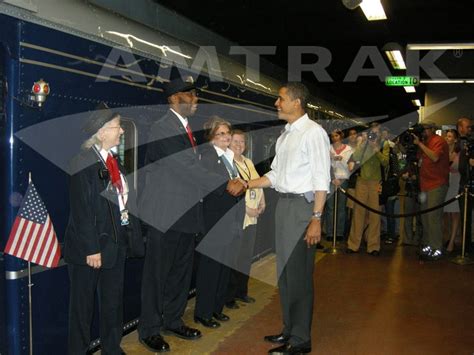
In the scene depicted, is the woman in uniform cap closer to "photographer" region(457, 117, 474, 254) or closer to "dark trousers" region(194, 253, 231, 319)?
"dark trousers" region(194, 253, 231, 319)

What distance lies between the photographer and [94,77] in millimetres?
4074

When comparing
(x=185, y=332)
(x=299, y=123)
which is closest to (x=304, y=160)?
(x=299, y=123)

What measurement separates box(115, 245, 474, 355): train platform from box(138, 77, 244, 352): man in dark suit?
17.1 inches

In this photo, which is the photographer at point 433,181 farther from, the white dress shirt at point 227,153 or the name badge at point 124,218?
the name badge at point 124,218

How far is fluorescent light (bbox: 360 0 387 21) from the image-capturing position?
305 inches

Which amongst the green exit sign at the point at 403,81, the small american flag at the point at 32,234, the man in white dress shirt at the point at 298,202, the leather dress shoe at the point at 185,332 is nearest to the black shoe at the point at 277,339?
the man in white dress shirt at the point at 298,202

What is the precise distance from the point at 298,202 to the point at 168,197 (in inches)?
43.7

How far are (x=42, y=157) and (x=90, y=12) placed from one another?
1.30 m

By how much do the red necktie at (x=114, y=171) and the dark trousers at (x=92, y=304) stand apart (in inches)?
18.4

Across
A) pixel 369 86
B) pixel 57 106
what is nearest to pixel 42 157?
pixel 57 106

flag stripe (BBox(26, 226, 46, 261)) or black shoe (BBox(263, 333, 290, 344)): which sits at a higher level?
flag stripe (BBox(26, 226, 46, 261))

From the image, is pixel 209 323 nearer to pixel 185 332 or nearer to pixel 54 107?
pixel 185 332

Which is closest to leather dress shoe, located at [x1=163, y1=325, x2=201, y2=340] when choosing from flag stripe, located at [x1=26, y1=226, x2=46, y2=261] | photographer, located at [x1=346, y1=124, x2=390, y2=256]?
flag stripe, located at [x1=26, y1=226, x2=46, y2=261]

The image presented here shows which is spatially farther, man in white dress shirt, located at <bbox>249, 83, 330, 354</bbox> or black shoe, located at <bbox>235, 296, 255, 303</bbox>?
black shoe, located at <bbox>235, 296, 255, 303</bbox>
